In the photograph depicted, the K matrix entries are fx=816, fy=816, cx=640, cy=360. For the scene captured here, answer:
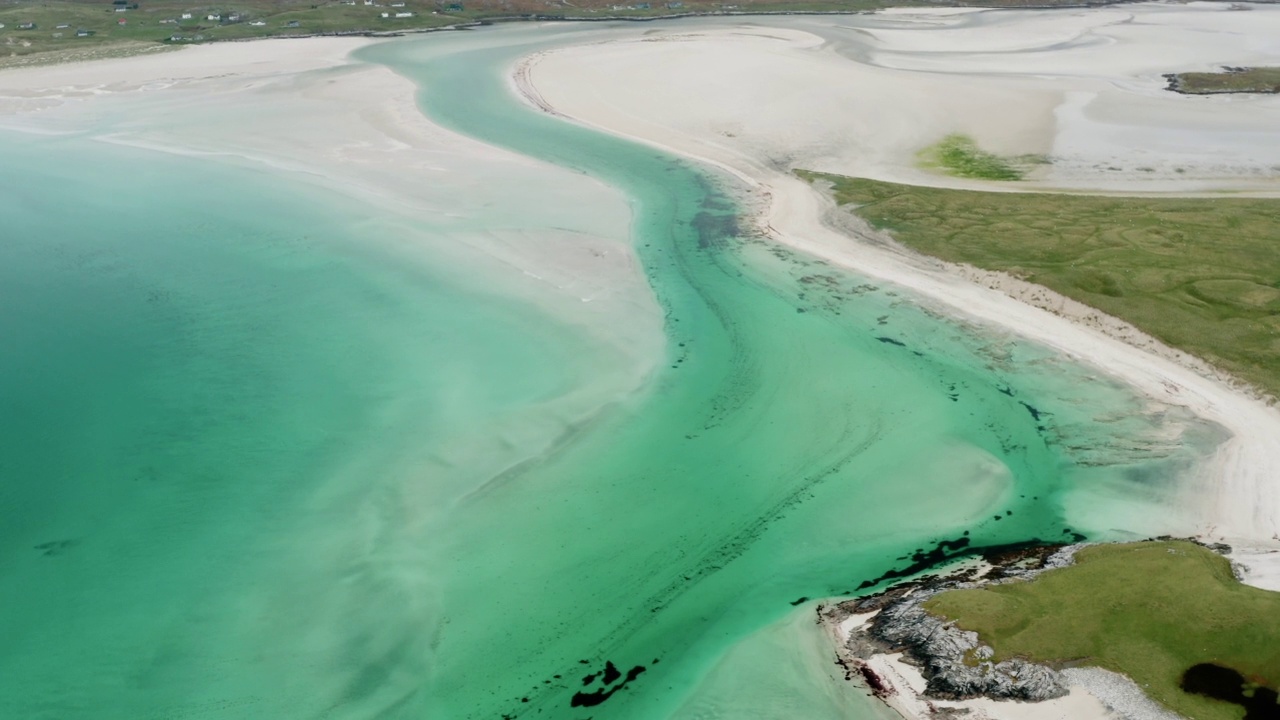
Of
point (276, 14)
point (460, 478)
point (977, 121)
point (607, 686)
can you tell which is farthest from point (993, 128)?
point (276, 14)

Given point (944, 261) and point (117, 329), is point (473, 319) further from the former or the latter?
point (944, 261)

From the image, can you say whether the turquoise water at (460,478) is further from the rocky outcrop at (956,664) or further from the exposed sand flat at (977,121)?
the exposed sand flat at (977,121)

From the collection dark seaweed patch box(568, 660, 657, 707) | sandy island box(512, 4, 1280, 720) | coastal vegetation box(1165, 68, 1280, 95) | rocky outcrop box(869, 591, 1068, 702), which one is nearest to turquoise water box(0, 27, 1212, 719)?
dark seaweed patch box(568, 660, 657, 707)

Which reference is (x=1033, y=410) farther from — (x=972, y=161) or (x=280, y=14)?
(x=280, y=14)

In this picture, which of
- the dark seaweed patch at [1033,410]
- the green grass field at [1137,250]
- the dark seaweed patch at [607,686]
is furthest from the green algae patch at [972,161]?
the dark seaweed patch at [607,686]

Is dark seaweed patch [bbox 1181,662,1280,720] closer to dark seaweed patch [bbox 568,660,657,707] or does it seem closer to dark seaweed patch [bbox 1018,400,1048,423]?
dark seaweed patch [bbox 568,660,657,707]
